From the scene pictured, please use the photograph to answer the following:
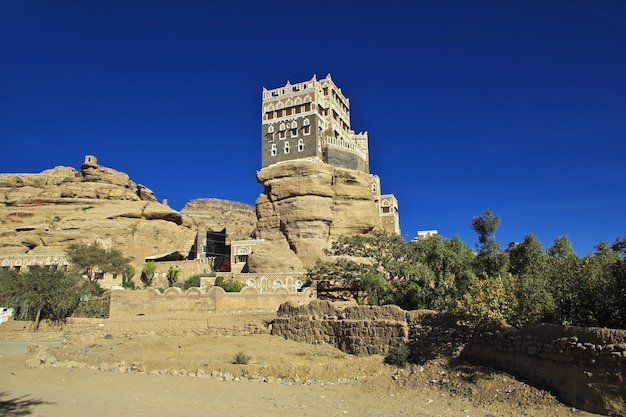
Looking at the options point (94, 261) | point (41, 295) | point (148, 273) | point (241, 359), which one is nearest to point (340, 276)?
Result: point (241, 359)

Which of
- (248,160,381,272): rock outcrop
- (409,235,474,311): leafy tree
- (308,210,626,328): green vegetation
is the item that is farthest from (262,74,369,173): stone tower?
(409,235,474,311): leafy tree

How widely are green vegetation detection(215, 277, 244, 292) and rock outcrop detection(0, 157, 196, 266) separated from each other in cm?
1646

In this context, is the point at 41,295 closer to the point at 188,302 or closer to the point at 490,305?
the point at 188,302

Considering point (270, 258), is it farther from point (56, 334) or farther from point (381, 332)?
point (381, 332)

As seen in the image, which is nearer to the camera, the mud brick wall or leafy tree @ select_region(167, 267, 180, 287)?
the mud brick wall

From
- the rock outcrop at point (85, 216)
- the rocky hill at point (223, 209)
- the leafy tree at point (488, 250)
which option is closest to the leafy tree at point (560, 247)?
the leafy tree at point (488, 250)

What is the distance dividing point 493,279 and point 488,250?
7442 mm

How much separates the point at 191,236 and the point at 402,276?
39761mm

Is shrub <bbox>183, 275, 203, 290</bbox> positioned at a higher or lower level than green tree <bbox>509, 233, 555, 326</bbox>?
higher

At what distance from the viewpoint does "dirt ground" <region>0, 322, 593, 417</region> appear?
32.3 feet

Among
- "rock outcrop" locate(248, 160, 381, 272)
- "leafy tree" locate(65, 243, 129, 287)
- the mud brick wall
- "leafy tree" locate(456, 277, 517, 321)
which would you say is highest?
"rock outcrop" locate(248, 160, 381, 272)

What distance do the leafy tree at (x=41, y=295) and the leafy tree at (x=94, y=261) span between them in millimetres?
9544

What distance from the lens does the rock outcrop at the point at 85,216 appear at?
51406 millimetres

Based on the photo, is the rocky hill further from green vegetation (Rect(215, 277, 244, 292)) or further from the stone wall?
the stone wall
